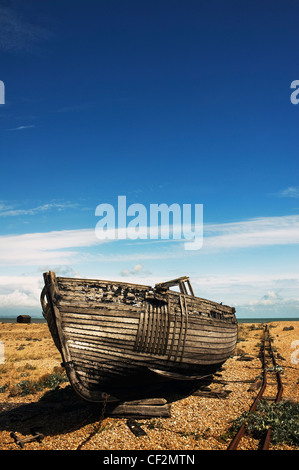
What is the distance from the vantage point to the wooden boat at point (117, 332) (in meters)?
10.6

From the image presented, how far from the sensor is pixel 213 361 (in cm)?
1446

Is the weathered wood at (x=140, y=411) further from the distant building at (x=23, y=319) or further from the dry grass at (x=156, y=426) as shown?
the distant building at (x=23, y=319)

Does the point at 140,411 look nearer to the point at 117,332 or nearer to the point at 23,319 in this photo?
the point at 117,332

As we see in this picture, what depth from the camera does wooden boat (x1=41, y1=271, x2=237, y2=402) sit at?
10.6 metres

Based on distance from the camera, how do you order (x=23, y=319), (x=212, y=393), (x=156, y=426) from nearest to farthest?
(x=156, y=426)
(x=212, y=393)
(x=23, y=319)

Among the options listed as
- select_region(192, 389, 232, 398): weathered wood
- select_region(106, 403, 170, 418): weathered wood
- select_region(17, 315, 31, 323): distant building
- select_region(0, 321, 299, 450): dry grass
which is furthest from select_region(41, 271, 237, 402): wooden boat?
select_region(17, 315, 31, 323): distant building

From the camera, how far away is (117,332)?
1087 cm

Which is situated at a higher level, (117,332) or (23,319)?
(117,332)

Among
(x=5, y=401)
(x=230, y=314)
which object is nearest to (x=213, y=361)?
(x=230, y=314)

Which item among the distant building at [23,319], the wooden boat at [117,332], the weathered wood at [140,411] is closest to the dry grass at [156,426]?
the weathered wood at [140,411]

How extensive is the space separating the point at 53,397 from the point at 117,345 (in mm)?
5886

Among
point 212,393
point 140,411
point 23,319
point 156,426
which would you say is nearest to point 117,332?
point 140,411

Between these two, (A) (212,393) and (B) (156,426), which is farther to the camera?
(A) (212,393)

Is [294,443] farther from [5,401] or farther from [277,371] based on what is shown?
[5,401]
